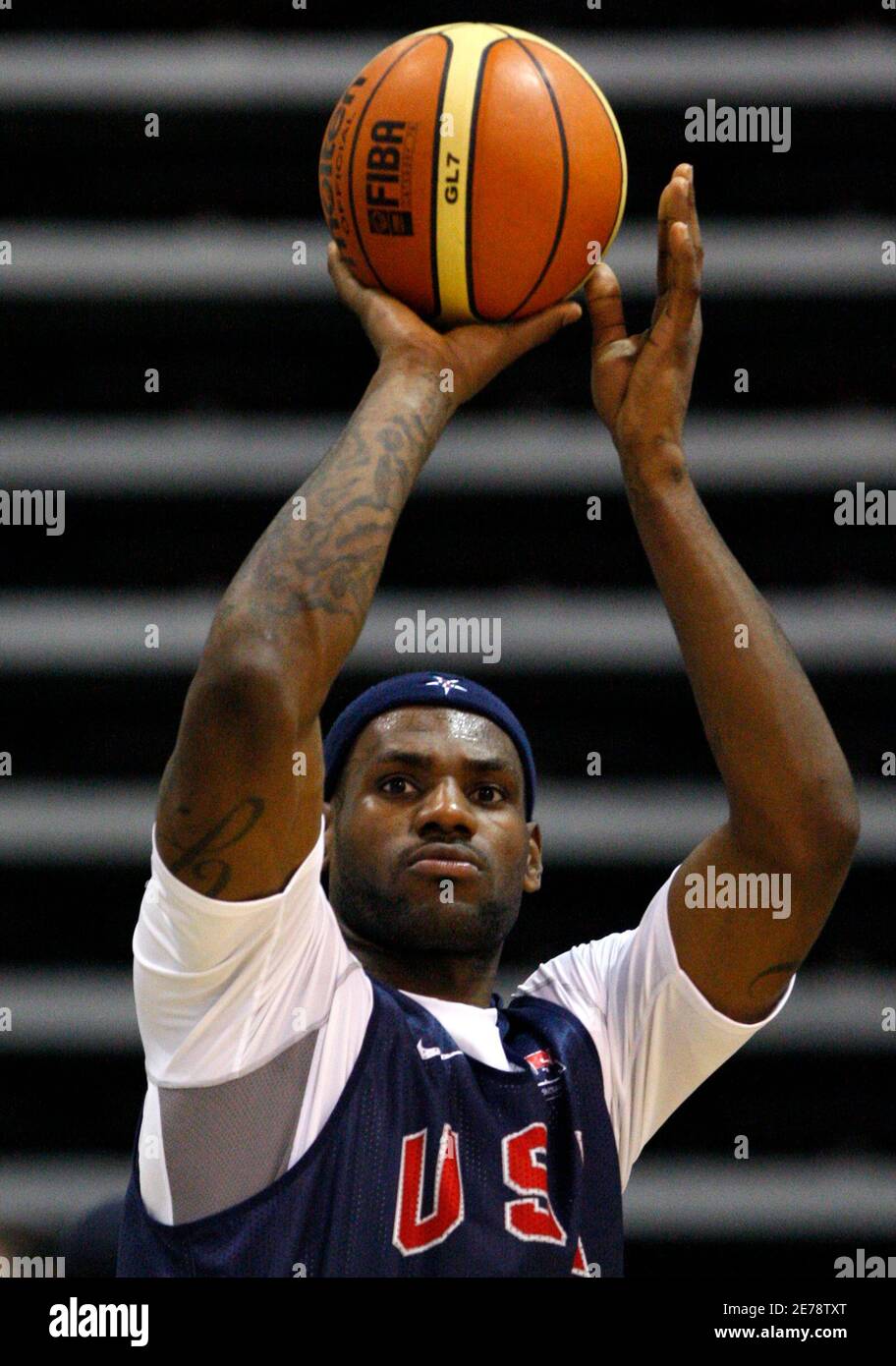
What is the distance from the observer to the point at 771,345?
12.6 feet

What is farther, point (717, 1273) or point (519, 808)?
point (717, 1273)

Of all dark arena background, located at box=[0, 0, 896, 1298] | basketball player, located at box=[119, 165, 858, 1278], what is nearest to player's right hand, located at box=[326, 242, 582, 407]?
basketball player, located at box=[119, 165, 858, 1278]

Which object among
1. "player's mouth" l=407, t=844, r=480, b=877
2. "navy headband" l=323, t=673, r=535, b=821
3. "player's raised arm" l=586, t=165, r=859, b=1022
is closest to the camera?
"player's raised arm" l=586, t=165, r=859, b=1022

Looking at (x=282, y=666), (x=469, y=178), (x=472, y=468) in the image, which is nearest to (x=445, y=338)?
(x=469, y=178)

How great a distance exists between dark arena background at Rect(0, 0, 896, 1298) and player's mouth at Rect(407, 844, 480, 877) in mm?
1087

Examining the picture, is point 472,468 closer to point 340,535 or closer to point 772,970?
point 772,970

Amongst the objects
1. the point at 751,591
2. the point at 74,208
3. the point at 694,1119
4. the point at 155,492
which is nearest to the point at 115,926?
the point at 155,492

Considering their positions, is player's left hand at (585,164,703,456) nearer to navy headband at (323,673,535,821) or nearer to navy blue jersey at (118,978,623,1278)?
navy headband at (323,673,535,821)

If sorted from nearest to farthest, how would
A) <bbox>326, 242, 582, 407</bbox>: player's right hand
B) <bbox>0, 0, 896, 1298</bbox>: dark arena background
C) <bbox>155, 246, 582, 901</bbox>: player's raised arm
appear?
<bbox>155, 246, 582, 901</bbox>: player's raised arm, <bbox>326, 242, 582, 407</bbox>: player's right hand, <bbox>0, 0, 896, 1298</bbox>: dark arena background

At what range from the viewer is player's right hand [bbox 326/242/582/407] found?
2.44 metres

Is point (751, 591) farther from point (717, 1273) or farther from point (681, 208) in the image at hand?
point (717, 1273)

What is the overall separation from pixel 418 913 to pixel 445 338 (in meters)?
0.78

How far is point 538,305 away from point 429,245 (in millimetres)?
186

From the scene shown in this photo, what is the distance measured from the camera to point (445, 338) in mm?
2488
